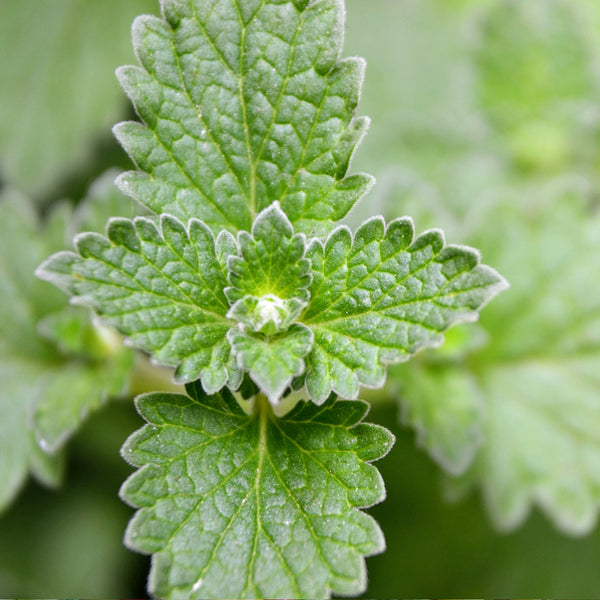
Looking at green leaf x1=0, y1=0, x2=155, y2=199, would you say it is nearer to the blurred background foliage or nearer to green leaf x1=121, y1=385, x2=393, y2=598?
the blurred background foliage

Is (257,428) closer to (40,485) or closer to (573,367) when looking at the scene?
(573,367)

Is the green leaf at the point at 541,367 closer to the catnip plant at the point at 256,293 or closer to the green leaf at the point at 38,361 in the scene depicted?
the catnip plant at the point at 256,293

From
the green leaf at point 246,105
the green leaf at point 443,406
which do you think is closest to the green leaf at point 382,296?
the green leaf at point 246,105

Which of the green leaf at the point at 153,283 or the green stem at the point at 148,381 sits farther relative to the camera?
the green stem at the point at 148,381

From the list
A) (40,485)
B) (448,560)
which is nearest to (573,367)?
(448,560)

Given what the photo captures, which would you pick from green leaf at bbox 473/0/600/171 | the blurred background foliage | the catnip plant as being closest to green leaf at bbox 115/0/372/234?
the catnip plant

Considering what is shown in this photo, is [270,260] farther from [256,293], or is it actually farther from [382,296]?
[382,296]

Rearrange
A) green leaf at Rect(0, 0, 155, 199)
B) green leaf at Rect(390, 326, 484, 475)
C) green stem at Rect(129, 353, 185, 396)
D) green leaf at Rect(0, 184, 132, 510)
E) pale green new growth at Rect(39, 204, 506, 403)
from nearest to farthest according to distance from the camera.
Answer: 1. pale green new growth at Rect(39, 204, 506, 403)
2. green leaf at Rect(0, 184, 132, 510)
3. green leaf at Rect(390, 326, 484, 475)
4. green stem at Rect(129, 353, 185, 396)
5. green leaf at Rect(0, 0, 155, 199)
